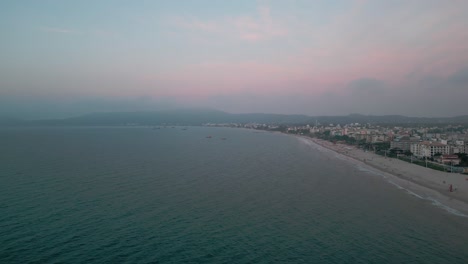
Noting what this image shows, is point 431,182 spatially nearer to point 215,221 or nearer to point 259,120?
point 215,221

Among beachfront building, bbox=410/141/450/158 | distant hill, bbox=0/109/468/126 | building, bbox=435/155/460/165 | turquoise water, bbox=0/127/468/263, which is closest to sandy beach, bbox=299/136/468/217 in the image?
turquoise water, bbox=0/127/468/263

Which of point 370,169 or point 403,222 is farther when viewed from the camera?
point 370,169

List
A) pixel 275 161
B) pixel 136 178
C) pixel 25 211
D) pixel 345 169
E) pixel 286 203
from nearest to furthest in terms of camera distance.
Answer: pixel 25 211, pixel 286 203, pixel 136 178, pixel 345 169, pixel 275 161

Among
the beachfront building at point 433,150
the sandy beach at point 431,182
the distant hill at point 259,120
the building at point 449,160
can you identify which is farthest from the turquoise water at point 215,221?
the distant hill at point 259,120

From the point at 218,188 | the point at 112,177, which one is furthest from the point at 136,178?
the point at 218,188

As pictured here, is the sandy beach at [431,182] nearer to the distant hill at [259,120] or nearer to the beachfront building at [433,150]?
the beachfront building at [433,150]

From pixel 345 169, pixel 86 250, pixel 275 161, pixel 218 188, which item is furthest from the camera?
pixel 275 161

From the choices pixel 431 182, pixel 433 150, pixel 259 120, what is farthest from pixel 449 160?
pixel 259 120

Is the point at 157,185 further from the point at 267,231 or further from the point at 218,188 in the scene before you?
the point at 267,231
